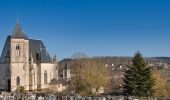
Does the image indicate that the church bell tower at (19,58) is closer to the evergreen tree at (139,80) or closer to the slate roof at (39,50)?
the slate roof at (39,50)

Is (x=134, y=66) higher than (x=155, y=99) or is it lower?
higher

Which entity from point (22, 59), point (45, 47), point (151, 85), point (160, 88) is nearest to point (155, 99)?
point (151, 85)

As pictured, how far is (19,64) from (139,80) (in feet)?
97.7

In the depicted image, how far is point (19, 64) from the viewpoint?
79.6m

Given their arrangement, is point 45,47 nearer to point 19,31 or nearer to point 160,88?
point 19,31

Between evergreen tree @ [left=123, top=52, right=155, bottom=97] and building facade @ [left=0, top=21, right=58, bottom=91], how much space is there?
27.5 meters

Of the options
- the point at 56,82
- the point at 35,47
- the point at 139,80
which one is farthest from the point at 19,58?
the point at 139,80

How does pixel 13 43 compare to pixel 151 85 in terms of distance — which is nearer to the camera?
pixel 151 85

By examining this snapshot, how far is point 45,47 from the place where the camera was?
294 ft

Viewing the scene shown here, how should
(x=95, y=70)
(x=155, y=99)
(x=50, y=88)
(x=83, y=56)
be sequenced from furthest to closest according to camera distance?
(x=83, y=56) → (x=50, y=88) → (x=95, y=70) → (x=155, y=99)

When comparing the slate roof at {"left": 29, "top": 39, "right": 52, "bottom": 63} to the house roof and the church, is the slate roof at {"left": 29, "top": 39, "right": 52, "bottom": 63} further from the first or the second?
the house roof

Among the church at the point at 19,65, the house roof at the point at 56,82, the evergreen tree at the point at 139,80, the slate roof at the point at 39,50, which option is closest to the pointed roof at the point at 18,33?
the church at the point at 19,65

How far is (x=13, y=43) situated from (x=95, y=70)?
1680 centimetres

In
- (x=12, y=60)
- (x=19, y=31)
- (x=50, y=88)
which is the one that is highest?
(x=19, y=31)
